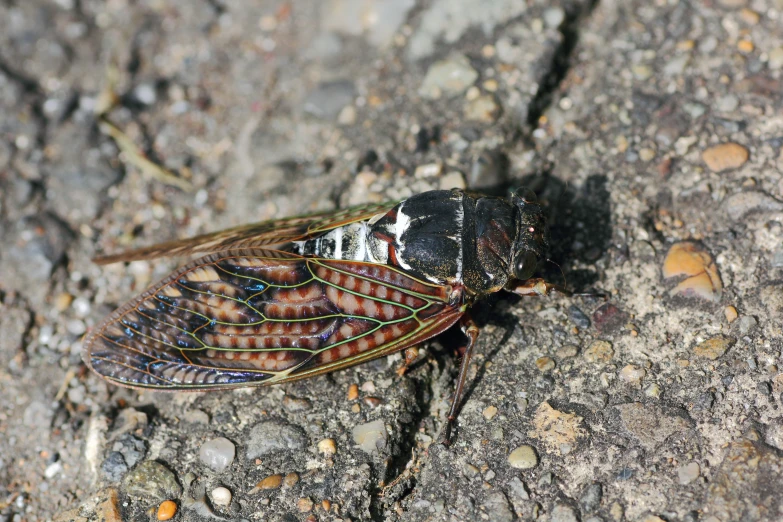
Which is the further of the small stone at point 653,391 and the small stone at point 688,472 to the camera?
the small stone at point 653,391

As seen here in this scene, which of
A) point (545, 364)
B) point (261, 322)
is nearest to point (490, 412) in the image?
point (545, 364)

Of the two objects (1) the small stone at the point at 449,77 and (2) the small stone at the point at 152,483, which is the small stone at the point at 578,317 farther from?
(2) the small stone at the point at 152,483

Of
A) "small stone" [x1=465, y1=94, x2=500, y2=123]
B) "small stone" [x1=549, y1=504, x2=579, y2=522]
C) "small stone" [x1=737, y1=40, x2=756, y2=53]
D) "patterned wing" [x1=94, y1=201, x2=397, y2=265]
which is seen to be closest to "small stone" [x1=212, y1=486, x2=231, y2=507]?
"patterned wing" [x1=94, y1=201, x2=397, y2=265]

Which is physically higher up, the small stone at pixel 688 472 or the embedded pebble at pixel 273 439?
the embedded pebble at pixel 273 439

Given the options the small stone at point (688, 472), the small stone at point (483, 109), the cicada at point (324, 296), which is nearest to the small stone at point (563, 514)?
the small stone at point (688, 472)

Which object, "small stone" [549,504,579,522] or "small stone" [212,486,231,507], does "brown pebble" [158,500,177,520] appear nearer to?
"small stone" [212,486,231,507]

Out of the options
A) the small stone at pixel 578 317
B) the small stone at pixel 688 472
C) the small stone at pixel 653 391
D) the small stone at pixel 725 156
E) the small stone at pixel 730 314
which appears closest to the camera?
the small stone at pixel 688 472

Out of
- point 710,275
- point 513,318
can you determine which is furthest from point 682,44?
point 513,318

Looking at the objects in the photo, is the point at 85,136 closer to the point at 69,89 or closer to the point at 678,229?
the point at 69,89

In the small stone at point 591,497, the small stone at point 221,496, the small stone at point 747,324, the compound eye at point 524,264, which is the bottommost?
the small stone at point 591,497
